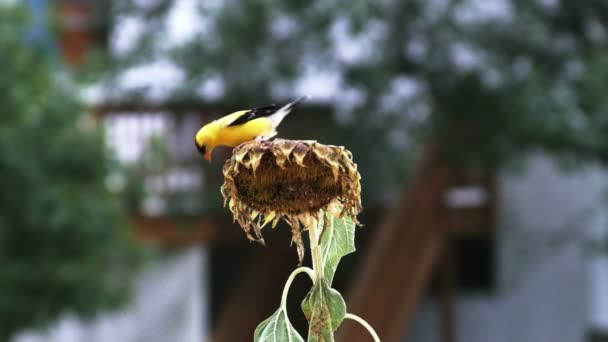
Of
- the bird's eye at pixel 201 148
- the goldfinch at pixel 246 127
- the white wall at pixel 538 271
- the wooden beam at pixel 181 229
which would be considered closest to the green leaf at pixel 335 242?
the goldfinch at pixel 246 127

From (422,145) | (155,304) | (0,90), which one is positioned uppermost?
(0,90)

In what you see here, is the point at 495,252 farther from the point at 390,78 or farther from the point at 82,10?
the point at 82,10

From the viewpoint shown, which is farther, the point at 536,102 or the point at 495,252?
the point at 495,252

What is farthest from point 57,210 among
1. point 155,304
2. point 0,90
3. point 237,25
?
point 155,304

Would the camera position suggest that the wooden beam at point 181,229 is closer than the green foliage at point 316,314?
No

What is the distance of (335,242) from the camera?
926mm

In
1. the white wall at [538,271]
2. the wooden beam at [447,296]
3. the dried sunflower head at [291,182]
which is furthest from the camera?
the white wall at [538,271]

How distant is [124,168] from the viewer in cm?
533

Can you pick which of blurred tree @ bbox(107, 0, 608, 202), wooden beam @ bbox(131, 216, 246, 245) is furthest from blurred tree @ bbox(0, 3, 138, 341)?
wooden beam @ bbox(131, 216, 246, 245)

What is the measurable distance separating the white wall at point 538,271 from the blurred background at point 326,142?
2 cm

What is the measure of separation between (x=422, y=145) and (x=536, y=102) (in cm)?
106

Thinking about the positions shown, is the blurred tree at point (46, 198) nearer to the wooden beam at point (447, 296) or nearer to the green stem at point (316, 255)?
the wooden beam at point (447, 296)

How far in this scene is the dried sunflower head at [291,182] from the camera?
806mm

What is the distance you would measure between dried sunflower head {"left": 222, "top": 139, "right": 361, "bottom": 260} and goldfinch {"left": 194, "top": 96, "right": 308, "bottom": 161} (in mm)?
322
